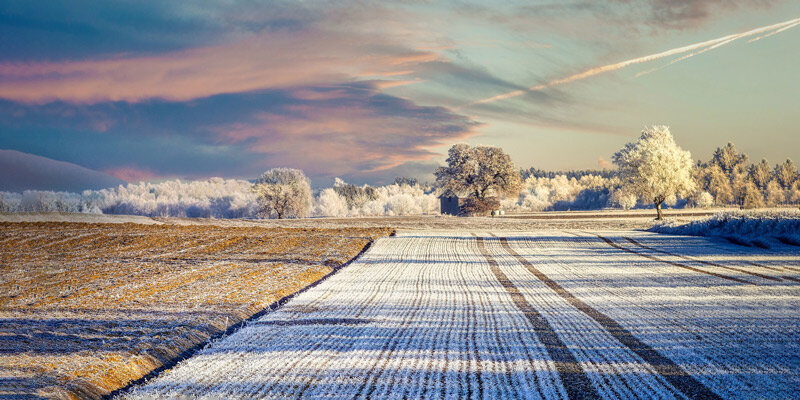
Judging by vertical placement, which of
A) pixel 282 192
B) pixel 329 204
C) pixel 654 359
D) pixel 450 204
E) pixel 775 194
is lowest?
pixel 654 359

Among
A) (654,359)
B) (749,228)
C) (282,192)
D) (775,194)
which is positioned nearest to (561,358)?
(654,359)

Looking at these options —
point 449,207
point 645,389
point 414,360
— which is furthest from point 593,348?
point 449,207

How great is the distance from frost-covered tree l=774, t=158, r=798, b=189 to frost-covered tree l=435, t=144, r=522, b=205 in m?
125

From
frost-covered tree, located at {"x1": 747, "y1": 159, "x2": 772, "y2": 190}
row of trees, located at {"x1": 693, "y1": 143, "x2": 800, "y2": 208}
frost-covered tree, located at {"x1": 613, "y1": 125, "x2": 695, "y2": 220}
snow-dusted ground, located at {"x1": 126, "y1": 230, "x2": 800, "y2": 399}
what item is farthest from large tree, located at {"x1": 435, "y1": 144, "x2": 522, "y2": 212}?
frost-covered tree, located at {"x1": 747, "y1": 159, "x2": 772, "y2": 190}

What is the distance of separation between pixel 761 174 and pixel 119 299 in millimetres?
178006

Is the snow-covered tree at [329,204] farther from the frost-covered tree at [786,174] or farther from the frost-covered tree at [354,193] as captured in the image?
the frost-covered tree at [786,174]

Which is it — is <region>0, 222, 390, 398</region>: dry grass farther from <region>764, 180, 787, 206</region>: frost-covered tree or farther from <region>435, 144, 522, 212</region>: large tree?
<region>764, 180, 787, 206</region>: frost-covered tree

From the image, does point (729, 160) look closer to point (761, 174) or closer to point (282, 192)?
point (761, 174)

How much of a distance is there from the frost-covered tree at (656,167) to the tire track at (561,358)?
4461 centimetres

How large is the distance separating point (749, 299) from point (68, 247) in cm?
2652

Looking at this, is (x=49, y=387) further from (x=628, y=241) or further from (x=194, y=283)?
(x=628, y=241)

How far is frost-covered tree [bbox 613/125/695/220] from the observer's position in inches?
1902

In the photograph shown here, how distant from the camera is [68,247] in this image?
2269cm

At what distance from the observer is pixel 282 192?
69875 mm
